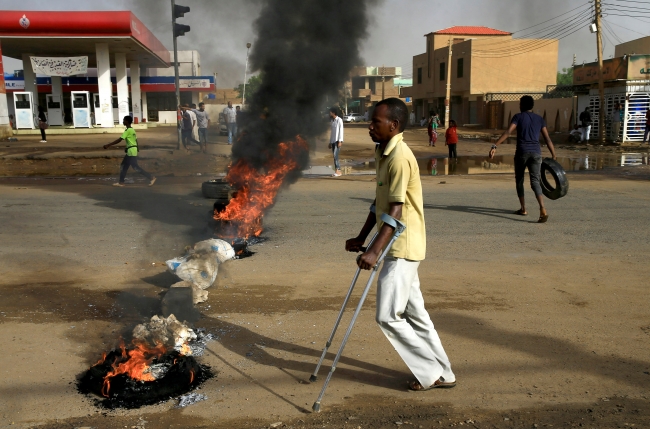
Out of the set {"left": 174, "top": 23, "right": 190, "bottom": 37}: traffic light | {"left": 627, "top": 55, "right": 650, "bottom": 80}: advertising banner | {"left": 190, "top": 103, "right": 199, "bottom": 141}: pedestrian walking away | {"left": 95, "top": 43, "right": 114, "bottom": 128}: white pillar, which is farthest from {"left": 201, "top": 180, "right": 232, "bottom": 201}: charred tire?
{"left": 627, "top": 55, "right": 650, "bottom": 80}: advertising banner

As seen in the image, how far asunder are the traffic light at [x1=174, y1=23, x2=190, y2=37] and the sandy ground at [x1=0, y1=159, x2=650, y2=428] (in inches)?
245

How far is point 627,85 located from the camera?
87.3 feet

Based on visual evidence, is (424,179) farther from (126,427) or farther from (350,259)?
(126,427)

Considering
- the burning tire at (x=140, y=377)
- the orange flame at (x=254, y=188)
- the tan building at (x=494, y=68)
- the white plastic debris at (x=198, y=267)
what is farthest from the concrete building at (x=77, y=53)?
the tan building at (x=494, y=68)

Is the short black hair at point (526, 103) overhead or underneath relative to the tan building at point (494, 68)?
underneath

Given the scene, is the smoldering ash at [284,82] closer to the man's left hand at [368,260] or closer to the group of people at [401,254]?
the group of people at [401,254]

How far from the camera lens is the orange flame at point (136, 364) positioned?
339 cm

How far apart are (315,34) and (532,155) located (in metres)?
3.60

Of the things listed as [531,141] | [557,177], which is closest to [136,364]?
[531,141]

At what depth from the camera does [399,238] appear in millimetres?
3203

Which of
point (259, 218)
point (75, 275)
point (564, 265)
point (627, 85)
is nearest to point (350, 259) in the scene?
point (259, 218)

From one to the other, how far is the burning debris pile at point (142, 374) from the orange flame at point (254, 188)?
3429mm

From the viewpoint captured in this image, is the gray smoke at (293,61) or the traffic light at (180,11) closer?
the gray smoke at (293,61)

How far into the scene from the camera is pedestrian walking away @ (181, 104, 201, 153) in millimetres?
18453
